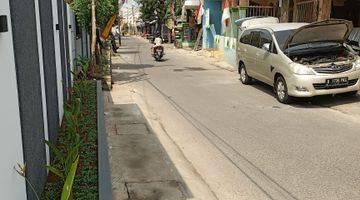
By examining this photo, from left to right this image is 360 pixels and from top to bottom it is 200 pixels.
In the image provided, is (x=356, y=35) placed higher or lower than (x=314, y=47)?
higher

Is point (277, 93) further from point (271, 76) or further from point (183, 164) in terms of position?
point (183, 164)

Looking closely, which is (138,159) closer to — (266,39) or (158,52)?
(266,39)

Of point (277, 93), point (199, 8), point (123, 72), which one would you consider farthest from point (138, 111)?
point (199, 8)

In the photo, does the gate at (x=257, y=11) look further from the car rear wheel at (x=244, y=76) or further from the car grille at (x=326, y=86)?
the car grille at (x=326, y=86)

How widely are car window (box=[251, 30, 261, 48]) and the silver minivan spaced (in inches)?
5.8

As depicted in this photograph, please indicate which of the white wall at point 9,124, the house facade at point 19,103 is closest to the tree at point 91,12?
the house facade at point 19,103

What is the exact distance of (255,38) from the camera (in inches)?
484

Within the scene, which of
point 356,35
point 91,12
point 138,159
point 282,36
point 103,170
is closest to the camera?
point 103,170

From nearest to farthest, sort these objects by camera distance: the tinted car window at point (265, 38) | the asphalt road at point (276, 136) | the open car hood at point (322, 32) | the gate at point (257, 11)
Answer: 1. the asphalt road at point (276, 136)
2. the open car hood at point (322, 32)
3. the tinted car window at point (265, 38)
4. the gate at point (257, 11)

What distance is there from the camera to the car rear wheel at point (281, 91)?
32.8 feet

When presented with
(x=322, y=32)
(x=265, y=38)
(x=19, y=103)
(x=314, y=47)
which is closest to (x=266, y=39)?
(x=265, y=38)

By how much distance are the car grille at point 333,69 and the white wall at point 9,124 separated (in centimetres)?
783

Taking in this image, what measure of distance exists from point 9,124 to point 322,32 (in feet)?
29.1

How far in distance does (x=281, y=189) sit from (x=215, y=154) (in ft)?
5.26
